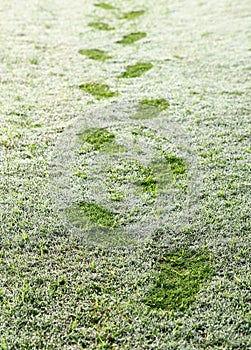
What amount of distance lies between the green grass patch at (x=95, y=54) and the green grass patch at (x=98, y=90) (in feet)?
2.06

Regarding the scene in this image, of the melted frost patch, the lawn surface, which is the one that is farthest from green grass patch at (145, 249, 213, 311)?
the melted frost patch

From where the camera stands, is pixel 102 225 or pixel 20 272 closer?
pixel 20 272

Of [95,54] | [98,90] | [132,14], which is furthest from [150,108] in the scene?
[132,14]

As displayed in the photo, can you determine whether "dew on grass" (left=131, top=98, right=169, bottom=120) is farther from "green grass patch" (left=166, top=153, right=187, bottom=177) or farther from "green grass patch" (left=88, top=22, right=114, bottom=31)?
"green grass patch" (left=88, top=22, right=114, bottom=31)

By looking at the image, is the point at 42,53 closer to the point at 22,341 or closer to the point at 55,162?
the point at 55,162

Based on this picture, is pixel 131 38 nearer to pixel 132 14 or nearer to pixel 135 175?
pixel 132 14

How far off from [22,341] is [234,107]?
8.12ft

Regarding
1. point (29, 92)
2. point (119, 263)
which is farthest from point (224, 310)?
point (29, 92)

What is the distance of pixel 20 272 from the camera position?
7.12ft

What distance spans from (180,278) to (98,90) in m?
2.16

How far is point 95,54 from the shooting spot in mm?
4621

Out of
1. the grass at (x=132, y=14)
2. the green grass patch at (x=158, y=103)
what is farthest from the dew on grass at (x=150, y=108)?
the grass at (x=132, y=14)

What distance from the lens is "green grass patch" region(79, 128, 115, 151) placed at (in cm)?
320

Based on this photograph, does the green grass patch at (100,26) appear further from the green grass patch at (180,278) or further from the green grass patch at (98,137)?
the green grass patch at (180,278)
